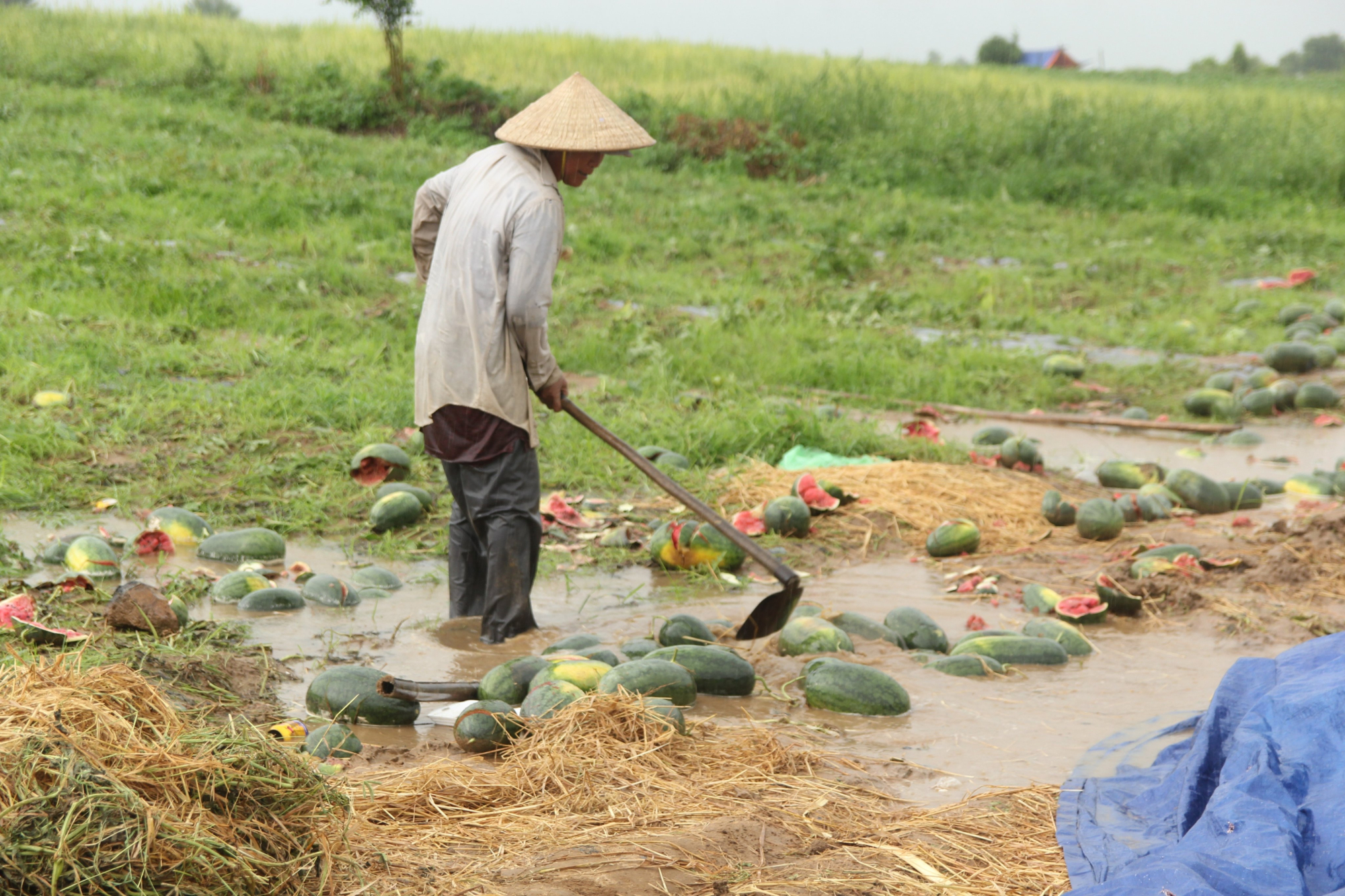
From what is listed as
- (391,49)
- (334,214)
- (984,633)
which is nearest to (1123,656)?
(984,633)

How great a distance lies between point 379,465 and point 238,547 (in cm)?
102

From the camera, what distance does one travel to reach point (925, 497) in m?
5.75

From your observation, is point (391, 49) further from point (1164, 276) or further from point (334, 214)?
point (1164, 276)

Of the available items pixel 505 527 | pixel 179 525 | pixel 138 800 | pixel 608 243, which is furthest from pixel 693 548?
pixel 608 243

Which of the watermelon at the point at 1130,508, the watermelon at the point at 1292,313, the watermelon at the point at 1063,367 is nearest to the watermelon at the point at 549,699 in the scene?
the watermelon at the point at 1130,508

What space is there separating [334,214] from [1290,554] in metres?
8.39

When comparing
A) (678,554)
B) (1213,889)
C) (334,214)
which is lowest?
(678,554)

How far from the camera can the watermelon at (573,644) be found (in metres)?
3.86

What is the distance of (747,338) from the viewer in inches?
336

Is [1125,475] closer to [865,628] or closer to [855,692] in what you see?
[865,628]

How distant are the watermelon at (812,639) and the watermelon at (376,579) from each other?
1642 millimetres

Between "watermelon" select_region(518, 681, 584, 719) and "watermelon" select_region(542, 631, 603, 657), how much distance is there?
0.50m

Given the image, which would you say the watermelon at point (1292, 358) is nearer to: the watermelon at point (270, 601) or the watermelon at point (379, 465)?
the watermelon at point (379, 465)

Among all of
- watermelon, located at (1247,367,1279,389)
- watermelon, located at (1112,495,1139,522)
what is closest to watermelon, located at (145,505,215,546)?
watermelon, located at (1112,495,1139,522)
